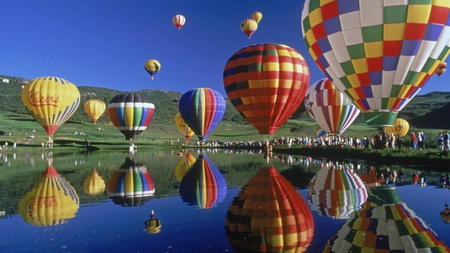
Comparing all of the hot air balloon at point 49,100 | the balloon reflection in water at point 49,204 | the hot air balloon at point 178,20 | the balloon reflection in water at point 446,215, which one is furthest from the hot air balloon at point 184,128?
the balloon reflection in water at point 446,215

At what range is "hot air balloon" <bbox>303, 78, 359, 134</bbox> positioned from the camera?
28.2 metres

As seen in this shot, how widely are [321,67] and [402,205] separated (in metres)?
11.3

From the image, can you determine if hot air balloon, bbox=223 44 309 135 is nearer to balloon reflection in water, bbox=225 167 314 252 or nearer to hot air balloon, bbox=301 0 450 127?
hot air balloon, bbox=301 0 450 127

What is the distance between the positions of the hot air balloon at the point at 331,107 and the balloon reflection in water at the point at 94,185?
67.1ft

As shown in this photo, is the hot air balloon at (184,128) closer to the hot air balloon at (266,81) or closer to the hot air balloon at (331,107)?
the hot air balloon at (331,107)

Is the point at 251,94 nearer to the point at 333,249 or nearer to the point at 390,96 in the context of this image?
the point at 390,96

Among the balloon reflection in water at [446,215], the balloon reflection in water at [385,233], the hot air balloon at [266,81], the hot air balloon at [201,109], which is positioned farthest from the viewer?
the hot air balloon at [201,109]

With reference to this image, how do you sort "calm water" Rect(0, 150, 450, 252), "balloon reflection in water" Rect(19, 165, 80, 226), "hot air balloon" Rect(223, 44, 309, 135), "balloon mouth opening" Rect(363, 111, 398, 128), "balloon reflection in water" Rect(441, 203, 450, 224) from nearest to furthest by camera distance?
"calm water" Rect(0, 150, 450, 252) < "balloon reflection in water" Rect(441, 203, 450, 224) < "balloon reflection in water" Rect(19, 165, 80, 226) < "balloon mouth opening" Rect(363, 111, 398, 128) < "hot air balloon" Rect(223, 44, 309, 135)

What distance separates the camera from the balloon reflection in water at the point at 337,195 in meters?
7.25

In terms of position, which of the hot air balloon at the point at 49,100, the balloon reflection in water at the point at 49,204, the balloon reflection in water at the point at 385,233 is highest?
the hot air balloon at the point at 49,100

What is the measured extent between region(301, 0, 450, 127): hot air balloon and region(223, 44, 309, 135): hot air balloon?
258 inches

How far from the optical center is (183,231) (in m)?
6.03

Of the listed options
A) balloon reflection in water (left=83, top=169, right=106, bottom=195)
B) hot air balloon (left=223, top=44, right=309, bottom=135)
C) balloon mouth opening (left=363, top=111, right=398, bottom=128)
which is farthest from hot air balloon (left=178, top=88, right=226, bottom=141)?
balloon reflection in water (left=83, top=169, right=106, bottom=195)

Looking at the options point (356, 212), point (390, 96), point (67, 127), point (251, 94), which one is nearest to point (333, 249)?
point (356, 212)
